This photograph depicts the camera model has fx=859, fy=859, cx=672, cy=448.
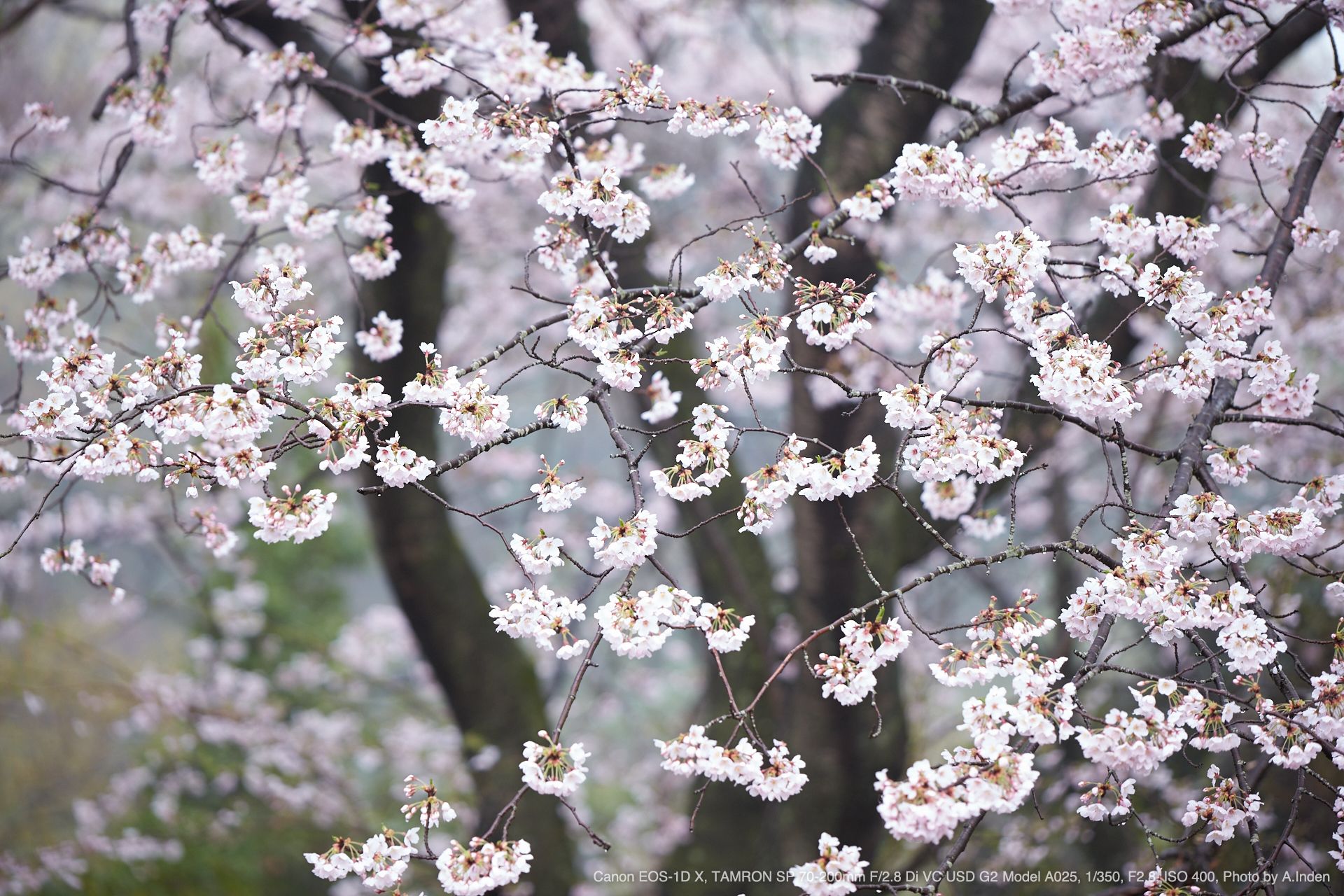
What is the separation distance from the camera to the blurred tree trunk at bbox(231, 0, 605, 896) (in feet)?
11.8

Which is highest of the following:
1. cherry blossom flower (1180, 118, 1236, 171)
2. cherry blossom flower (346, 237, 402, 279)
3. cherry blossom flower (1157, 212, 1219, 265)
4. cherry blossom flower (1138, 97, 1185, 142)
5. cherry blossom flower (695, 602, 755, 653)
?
cherry blossom flower (1138, 97, 1185, 142)

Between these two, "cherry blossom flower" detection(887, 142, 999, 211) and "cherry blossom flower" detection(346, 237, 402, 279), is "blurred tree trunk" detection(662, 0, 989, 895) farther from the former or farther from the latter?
"cherry blossom flower" detection(346, 237, 402, 279)

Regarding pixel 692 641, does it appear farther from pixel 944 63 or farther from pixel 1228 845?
pixel 944 63

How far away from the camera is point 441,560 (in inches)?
157

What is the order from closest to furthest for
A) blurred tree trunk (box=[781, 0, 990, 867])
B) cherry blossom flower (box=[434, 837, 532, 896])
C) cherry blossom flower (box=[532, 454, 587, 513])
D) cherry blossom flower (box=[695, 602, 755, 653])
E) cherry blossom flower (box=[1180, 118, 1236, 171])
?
cherry blossom flower (box=[434, 837, 532, 896]) < cherry blossom flower (box=[695, 602, 755, 653]) < cherry blossom flower (box=[532, 454, 587, 513]) < cherry blossom flower (box=[1180, 118, 1236, 171]) < blurred tree trunk (box=[781, 0, 990, 867])

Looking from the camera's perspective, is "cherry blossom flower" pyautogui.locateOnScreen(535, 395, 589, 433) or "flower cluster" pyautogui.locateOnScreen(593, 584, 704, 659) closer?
"flower cluster" pyautogui.locateOnScreen(593, 584, 704, 659)

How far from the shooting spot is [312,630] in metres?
8.18

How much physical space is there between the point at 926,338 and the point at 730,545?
83.2 inches

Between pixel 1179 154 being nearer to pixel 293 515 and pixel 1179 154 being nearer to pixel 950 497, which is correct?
pixel 950 497

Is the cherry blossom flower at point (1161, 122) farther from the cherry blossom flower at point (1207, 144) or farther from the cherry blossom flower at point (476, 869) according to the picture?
the cherry blossom flower at point (476, 869)

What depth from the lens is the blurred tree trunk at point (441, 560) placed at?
11.8 ft

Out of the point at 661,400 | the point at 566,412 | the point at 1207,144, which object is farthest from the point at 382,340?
the point at 1207,144

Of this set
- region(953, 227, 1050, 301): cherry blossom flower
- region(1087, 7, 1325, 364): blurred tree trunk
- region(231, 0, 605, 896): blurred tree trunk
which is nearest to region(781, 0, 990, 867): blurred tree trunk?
region(1087, 7, 1325, 364): blurred tree trunk

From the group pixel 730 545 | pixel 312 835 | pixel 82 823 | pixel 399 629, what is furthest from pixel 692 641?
pixel 82 823
